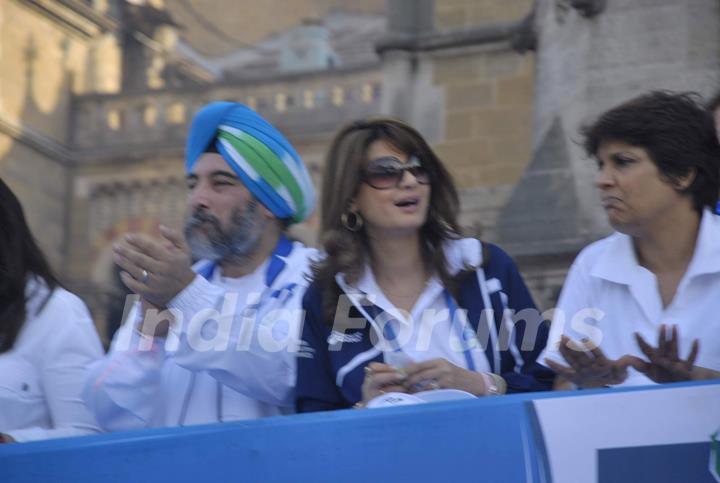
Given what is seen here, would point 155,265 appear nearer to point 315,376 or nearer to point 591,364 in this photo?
point 315,376

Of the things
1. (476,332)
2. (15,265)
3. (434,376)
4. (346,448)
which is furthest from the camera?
(15,265)

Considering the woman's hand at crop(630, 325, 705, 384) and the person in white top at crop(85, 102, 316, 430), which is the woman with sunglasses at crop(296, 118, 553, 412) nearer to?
the person in white top at crop(85, 102, 316, 430)

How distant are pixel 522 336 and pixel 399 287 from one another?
0.38m

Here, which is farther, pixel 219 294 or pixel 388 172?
pixel 388 172

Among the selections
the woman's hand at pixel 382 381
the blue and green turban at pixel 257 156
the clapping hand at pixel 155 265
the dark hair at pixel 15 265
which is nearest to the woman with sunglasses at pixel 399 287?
the woman's hand at pixel 382 381

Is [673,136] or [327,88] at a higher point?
[327,88]

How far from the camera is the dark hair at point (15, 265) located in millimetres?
4625

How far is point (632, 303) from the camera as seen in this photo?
4.41 metres

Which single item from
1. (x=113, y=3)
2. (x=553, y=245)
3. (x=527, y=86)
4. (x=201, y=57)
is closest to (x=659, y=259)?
(x=553, y=245)

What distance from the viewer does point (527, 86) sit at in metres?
13.4

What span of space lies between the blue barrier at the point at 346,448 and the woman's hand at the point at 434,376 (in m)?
0.46

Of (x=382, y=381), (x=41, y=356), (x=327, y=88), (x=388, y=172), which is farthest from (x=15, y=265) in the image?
(x=327, y=88)

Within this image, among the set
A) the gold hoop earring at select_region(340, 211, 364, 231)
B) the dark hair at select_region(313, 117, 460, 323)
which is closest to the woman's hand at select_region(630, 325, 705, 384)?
the dark hair at select_region(313, 117, 460, 323)

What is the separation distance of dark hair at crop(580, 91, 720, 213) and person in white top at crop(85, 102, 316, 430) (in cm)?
100
